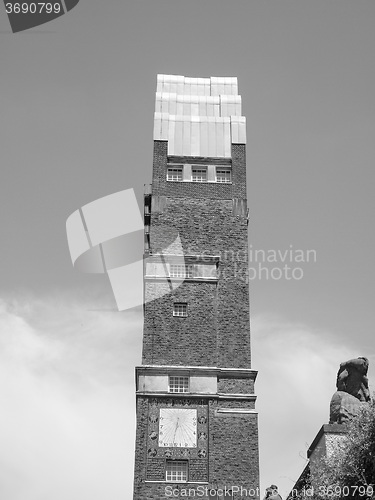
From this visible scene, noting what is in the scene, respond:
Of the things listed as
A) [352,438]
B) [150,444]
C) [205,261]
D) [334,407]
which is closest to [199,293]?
[205,261]

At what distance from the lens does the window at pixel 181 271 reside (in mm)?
45250

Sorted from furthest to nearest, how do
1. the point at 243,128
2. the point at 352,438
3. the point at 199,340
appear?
the point at 243,128, the point at 199,340, the point at 352,438

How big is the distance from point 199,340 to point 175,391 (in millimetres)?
3105

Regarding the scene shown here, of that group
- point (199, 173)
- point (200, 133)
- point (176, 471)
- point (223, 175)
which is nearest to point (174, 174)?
point (199, 173)

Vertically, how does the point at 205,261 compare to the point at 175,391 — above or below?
above

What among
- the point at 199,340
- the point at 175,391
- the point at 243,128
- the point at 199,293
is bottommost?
the point at 175,391

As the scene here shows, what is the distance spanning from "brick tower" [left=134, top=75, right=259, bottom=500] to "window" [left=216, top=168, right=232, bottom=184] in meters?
0.06

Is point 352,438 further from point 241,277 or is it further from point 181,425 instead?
point 241,277

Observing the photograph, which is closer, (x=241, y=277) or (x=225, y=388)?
(x=225, y=388)

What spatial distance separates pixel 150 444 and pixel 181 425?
68.6 inches

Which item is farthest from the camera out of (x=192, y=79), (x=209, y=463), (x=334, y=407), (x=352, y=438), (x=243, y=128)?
(x=192, y=79)

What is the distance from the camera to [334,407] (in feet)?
105

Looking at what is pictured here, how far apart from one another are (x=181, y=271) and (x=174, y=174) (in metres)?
6.48

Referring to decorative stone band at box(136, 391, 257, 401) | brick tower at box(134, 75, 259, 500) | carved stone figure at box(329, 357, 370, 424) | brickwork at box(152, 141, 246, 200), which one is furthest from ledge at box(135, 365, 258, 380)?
brickwork at box(152, 141, 246, 200)
